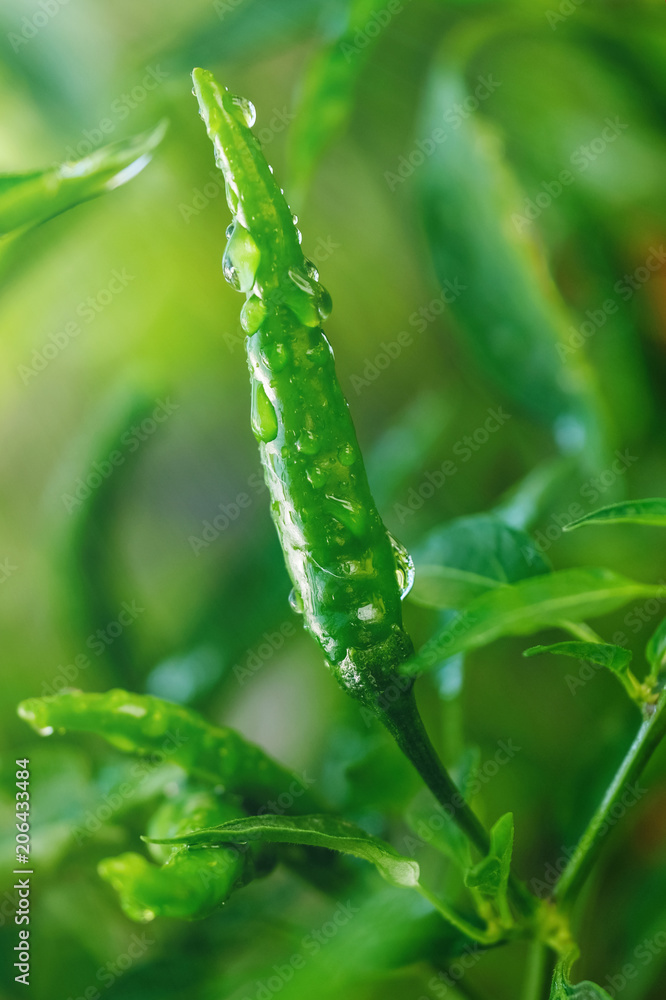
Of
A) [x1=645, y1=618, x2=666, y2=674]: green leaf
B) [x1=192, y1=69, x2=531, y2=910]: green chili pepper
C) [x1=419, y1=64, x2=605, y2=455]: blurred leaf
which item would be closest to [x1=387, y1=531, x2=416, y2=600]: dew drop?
[x1=192, y1=69, x2=531, y2=910]: green chili pepper

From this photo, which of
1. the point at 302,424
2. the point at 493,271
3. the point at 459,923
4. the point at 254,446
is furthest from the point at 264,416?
the point at 254,446

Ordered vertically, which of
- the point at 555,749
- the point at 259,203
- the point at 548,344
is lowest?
the point at 555,749

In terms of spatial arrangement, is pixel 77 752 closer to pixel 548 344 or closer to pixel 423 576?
pixel 423 576

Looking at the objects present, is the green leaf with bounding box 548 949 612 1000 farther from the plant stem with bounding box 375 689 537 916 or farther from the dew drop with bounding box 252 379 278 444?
the dew drop with bounding box 252 379 278 444

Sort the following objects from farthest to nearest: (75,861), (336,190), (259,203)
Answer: (336,190) → (75,861) → (259,203)

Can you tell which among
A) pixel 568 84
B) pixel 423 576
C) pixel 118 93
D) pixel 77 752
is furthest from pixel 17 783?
pixel 568 84

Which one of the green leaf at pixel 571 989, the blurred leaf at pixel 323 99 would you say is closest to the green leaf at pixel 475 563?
the green leaf at pixel 571 989

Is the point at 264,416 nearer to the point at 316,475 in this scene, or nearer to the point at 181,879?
the point at 316,475
